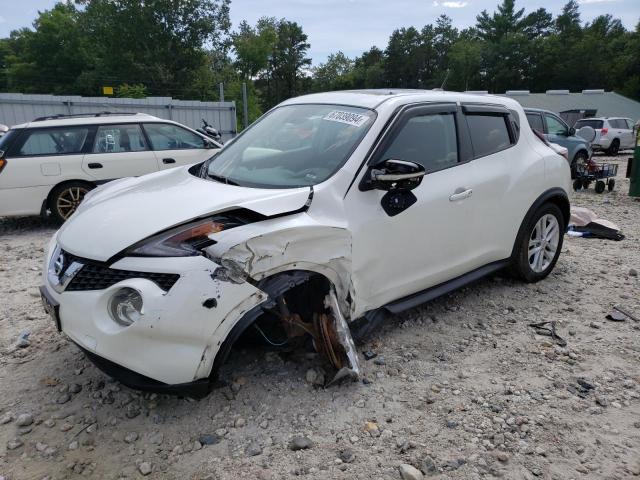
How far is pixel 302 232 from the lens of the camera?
98.6 inches

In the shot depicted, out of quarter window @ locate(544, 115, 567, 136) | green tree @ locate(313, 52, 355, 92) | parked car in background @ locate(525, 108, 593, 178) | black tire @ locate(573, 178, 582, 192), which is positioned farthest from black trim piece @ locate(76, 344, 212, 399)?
green tree @ locate(313, 52, 355, 92)

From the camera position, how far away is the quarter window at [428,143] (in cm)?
314

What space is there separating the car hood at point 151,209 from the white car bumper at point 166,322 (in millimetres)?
192

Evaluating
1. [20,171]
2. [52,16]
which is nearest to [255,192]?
[20,171]

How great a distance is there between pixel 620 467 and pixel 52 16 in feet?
217

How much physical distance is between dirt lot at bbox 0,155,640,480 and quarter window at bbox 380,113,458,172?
4.13 ft

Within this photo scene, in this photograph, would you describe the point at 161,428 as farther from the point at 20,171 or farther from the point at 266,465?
the point at 20,171

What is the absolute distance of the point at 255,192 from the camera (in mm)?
2676

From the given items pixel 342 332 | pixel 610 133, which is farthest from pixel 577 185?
pixel 610 133

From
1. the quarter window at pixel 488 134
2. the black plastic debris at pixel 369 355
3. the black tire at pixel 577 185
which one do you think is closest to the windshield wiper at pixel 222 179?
the black plastic debris at pixel 369 355

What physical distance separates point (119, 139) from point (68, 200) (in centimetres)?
119

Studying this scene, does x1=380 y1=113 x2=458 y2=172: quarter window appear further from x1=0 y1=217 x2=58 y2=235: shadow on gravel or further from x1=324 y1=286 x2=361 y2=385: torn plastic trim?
x1=0 y1=217 x2=58 y2=235: shadow on gravel

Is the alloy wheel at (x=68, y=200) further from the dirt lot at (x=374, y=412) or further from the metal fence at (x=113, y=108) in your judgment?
the metal fence at (x=113, y=108)

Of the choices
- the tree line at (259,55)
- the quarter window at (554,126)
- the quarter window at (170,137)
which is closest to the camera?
the quarter window at (170,137)
